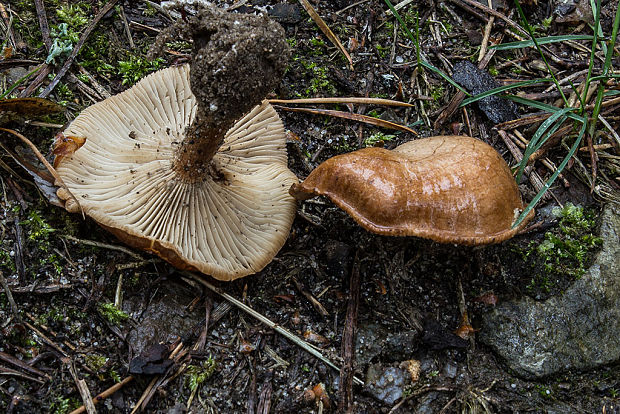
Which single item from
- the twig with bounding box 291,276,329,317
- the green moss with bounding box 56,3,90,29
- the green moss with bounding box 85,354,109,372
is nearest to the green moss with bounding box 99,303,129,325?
the green moss with bounding box 85,354,109,372

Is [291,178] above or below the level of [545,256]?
above

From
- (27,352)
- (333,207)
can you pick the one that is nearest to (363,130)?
(333,207)

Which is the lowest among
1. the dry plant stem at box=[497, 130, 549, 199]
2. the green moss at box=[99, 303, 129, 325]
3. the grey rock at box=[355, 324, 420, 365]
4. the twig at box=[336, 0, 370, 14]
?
the grey rock at box=[355, 324, 420, 365]

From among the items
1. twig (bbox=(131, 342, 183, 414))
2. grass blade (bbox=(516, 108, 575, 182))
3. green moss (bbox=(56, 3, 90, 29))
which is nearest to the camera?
twig (bbox=(131, 342, 183, 414))

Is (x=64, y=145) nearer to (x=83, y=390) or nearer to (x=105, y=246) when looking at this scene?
(x=105, y=246)

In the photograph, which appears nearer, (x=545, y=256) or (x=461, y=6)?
(x=545, y=256)

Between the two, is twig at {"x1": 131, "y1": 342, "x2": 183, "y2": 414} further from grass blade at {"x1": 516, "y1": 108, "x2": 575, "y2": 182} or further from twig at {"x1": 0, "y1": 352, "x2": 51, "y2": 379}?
grass blade at {"x1": 516, "y1": 108, "x2": 575, "y2": 182}

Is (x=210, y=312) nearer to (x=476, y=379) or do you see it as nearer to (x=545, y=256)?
(x=476, y=379)
